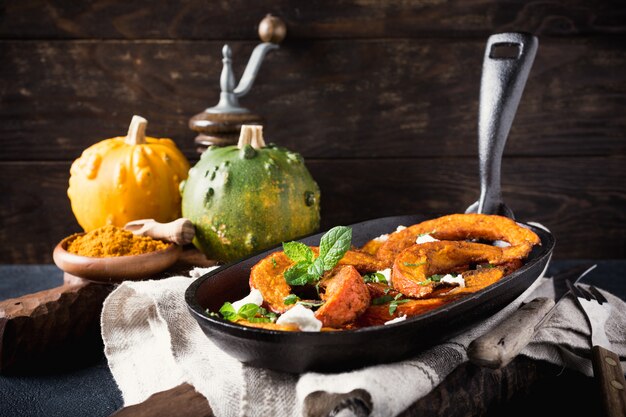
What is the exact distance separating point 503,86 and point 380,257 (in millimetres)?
535

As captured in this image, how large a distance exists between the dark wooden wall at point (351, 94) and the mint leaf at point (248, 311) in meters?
1.11

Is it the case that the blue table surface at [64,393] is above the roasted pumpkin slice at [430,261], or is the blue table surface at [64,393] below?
below

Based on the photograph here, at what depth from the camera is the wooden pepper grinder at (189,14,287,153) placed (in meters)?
1.63

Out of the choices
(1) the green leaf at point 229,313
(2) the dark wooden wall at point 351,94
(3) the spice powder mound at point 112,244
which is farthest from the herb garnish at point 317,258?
(2) the dark wooden wall at point 351,94

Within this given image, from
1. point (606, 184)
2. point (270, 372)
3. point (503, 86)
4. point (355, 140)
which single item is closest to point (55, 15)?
point (355, 140)

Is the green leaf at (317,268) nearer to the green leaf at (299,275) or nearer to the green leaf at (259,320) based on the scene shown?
the green leaf at (299,275)

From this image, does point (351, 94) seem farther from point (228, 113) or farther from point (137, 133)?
point (137, 133)

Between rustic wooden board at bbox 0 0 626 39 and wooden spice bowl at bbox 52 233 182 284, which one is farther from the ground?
rustic wooden board at bbox 0 0 626 39

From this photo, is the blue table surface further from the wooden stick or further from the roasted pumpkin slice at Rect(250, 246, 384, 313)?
the roasted pumpkin slice at Rect(250, 246, 384, 313)

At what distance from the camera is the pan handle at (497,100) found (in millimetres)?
1366

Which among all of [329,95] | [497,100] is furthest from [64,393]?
[329,95]

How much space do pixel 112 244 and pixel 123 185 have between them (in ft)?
0.90

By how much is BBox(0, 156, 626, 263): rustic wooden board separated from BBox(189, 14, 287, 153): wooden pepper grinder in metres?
0.36

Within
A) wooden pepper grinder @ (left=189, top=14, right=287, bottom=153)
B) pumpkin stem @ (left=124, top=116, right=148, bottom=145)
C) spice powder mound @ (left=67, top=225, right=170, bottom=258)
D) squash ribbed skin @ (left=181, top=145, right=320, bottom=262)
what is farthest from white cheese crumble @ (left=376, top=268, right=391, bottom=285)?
pumpkin stem @ (left=124, top=116, right=148, bottom=145)
